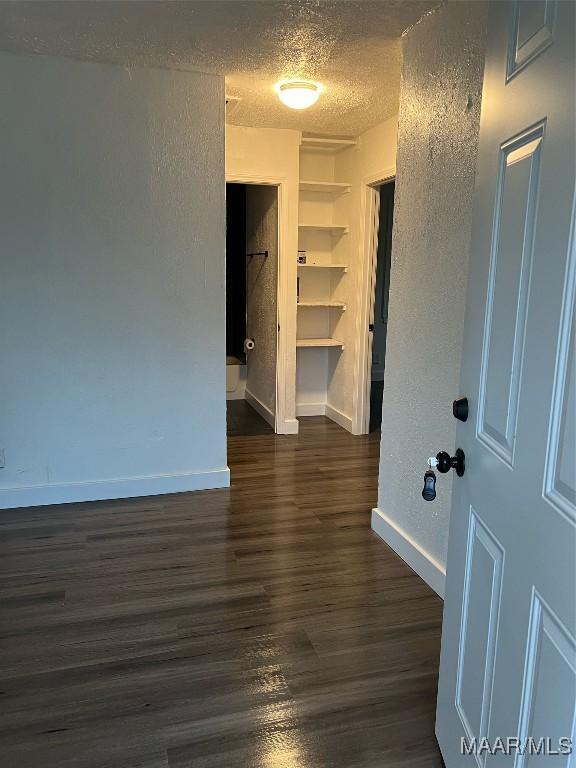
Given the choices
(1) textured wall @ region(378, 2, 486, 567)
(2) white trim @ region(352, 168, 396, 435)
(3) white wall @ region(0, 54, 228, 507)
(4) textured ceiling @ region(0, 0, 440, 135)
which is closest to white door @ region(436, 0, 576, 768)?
(1) textured wall @ region(378, 2, 486, 567)

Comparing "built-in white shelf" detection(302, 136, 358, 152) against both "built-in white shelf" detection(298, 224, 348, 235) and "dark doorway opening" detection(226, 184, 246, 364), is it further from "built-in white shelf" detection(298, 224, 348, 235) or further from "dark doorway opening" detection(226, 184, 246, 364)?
"dark doorway opening" detection(226, 184, 246, 364)

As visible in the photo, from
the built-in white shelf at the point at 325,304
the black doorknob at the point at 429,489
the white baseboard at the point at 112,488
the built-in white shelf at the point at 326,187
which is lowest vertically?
the white baseboard at the point at 112,488

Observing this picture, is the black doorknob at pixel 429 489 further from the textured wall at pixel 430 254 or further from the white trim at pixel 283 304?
the white trim at pixel 283 304

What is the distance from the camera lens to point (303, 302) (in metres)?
5.20

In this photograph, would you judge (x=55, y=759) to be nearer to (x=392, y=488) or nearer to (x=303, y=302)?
(x=392, y=488)

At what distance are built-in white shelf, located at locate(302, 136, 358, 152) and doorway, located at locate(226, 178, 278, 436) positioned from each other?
0.48 m

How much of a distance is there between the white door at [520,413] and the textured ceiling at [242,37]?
136 cm

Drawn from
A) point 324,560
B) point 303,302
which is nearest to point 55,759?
point 324,560

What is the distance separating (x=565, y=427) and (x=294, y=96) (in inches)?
115

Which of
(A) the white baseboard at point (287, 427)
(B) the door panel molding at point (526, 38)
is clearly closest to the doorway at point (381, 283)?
(A) the white baseboard at point (287, 427)

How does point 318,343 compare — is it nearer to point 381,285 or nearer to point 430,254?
point 381,285

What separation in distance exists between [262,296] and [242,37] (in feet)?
9.58

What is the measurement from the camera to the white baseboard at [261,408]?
530 cm

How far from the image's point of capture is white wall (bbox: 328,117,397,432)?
4.38 m
